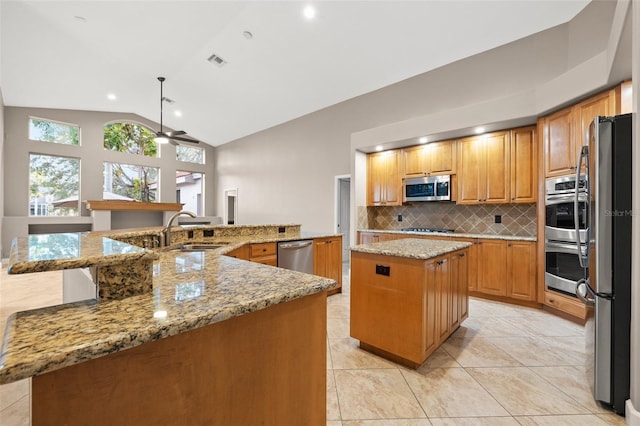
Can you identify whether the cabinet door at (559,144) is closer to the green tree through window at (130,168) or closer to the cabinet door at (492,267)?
the cabinet door at (492,267)

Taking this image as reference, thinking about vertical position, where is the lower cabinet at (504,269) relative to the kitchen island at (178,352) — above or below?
below

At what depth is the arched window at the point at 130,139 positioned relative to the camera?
311 inches

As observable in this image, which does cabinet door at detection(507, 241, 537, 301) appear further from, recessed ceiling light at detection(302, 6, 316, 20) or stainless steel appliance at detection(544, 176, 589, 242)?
recessed ceiling light at detection(302, 6, 316, 20)

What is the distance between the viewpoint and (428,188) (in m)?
4.29

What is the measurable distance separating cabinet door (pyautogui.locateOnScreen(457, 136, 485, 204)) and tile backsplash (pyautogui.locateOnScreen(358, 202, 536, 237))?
0.35 metres

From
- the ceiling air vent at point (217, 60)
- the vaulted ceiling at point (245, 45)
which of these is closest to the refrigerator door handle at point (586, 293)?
the vaulted ceiling at point (245, 45)

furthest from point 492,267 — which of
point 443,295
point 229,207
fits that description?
point 229,207

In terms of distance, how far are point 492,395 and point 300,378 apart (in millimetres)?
1502

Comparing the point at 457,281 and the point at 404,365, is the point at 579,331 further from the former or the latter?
the point at 404,365

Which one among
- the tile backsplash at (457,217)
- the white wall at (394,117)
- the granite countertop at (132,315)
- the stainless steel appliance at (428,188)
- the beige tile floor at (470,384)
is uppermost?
the white wall at (394,117)

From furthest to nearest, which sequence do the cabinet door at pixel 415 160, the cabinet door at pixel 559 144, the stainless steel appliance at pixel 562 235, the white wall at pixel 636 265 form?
the cabinet door at pixel 415 160 < the cabinet door at pixel 559 144 < the stainless steel appliance at pixel 562 235 < the white wall at pixel 636 265

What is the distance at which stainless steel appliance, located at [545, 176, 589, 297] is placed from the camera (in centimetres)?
284

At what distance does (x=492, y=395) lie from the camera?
1.73 m

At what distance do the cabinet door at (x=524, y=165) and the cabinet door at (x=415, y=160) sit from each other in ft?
3.70
